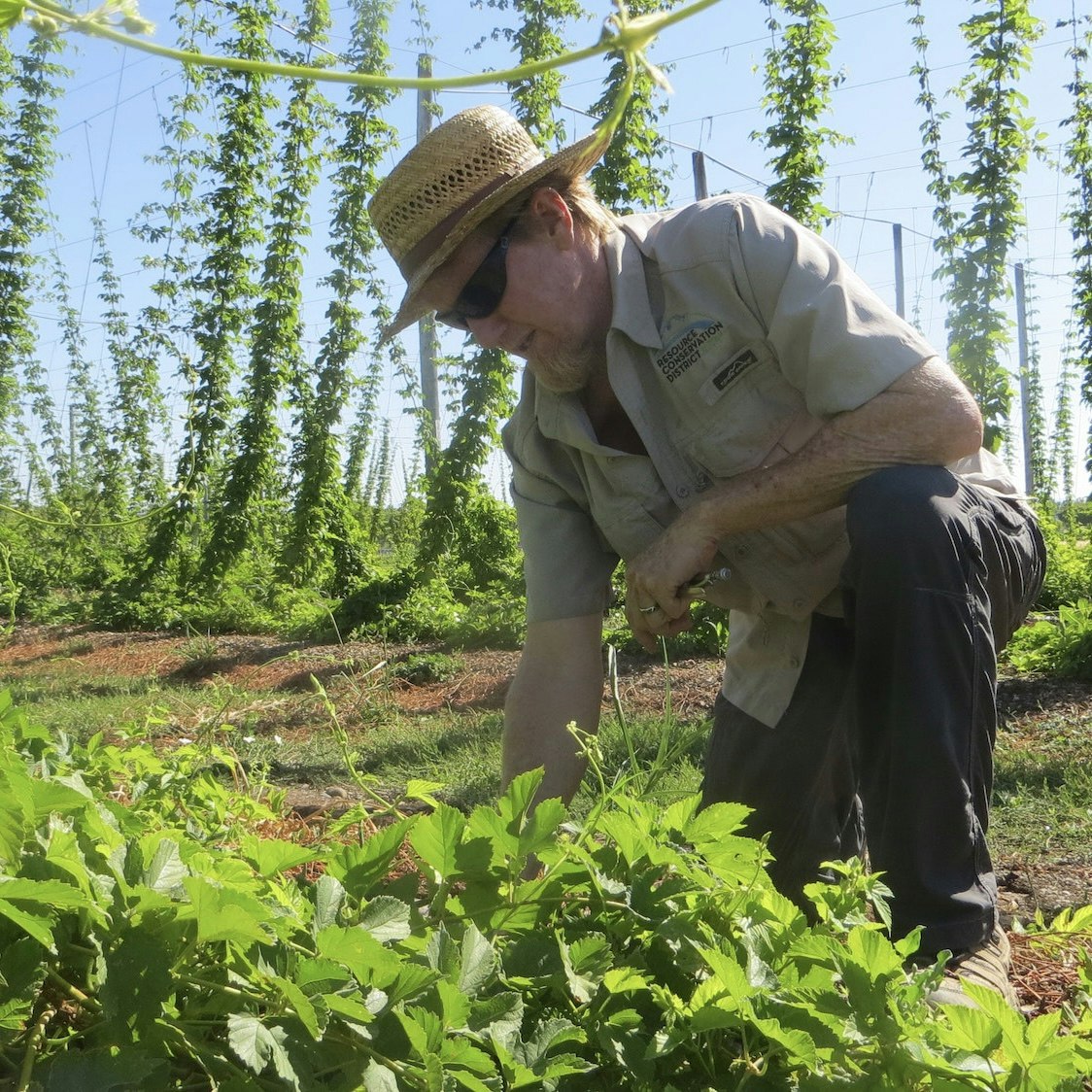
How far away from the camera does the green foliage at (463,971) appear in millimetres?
752

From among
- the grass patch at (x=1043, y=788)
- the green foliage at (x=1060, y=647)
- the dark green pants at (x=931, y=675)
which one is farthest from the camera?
the green foliage at (x=1060, y=647)

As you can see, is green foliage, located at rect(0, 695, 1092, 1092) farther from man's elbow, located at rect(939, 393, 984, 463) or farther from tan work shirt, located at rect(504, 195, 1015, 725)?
tan work shirt, located at rect(504, 195, 1015, 725)

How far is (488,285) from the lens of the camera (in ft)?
7.53

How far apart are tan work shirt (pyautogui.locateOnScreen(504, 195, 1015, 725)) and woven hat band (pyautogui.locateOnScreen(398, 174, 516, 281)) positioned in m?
0.28

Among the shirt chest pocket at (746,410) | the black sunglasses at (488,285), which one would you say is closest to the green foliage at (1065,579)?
the shirt chest pocket at (746,410)

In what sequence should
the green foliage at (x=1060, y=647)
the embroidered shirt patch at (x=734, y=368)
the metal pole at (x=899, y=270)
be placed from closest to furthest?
1. the embroidered shirt patch at (x=734, y=368)
2. the green foliage at (x=1060, y=647)
3. the metal pole at (x=899, y=270)

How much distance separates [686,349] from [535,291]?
327 mm

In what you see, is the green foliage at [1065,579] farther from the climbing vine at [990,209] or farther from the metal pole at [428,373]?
the metal pole at [428,373]

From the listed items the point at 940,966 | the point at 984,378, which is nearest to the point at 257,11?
the point at 984,378

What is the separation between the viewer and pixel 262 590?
10.8m

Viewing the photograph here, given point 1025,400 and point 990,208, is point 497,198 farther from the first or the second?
point 1025,400

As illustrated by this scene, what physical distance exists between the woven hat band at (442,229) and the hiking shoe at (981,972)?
5.06ft

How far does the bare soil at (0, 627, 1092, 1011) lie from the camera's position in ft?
7.97

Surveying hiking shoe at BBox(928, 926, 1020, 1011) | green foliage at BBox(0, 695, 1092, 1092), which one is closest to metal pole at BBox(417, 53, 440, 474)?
hiking shoe at BBox(928, 926, 1020, 1011)
